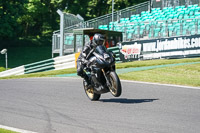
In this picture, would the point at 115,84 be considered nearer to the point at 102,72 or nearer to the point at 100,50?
the point at 102,72

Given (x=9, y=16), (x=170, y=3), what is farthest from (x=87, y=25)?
(x=9, y=16)

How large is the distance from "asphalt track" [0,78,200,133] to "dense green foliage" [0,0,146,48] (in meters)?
33.8

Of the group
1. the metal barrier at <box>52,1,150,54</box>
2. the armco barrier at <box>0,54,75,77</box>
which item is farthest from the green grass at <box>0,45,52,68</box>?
the armco barrier at <box>0,54,75,77</box>

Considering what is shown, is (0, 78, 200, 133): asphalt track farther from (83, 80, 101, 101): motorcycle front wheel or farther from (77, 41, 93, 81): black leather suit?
(77, 41, 93, 81): black leather suit

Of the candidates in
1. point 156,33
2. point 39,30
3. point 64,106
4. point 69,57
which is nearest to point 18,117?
point 64,106

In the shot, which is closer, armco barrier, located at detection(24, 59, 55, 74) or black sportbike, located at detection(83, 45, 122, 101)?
black sportbike, located at detection(83, 45, 122, 101)

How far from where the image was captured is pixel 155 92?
10742mm

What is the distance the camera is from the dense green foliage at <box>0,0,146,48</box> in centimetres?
4397

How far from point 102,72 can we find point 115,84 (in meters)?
0.59

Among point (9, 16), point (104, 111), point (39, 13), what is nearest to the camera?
point (104, 111)

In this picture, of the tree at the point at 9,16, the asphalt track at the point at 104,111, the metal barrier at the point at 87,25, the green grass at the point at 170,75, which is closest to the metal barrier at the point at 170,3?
the metal barrier at the point at 87,25

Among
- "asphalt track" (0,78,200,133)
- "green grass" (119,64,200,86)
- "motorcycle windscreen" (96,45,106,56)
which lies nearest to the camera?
"asphalt track" (0,78,200,133)

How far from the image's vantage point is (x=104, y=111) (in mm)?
7961

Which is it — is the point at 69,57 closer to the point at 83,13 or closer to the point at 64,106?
the point at 64,106
